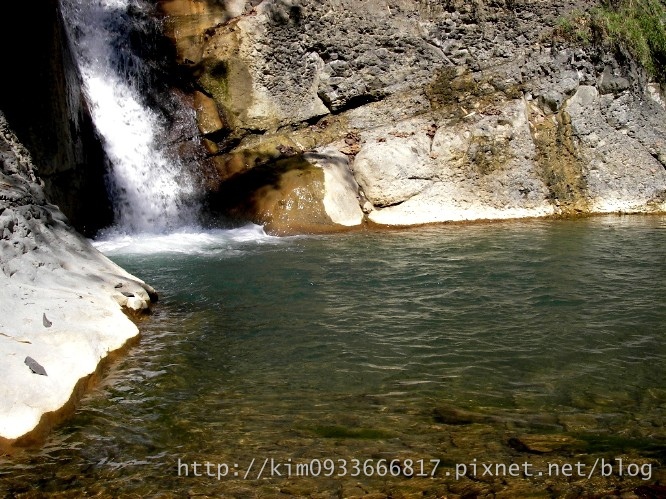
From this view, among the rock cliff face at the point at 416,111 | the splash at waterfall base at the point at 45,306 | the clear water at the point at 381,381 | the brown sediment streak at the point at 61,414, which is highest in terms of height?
the rock cliff face at the point at 416,111

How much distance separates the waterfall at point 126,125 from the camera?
496 inches

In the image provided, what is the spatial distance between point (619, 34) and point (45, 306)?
41.1ft

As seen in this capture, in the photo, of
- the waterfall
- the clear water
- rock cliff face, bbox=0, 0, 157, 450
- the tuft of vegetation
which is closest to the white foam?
the waterfall

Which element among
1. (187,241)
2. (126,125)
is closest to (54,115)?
(187,241)

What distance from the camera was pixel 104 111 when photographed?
509 inches

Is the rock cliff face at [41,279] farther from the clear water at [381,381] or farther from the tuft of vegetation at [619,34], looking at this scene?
the tuft of vegetation at [619,34]

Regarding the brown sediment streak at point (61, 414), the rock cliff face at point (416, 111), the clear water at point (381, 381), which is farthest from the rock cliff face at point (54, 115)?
the brown sediment streak at point (61, 414)

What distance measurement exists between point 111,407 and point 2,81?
612 cm

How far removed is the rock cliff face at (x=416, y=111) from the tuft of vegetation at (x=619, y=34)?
20cm

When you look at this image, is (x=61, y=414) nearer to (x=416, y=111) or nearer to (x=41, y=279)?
(x=41, y=279)

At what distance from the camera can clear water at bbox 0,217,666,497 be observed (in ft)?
11.0

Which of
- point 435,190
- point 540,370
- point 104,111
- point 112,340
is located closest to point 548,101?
point 435,190

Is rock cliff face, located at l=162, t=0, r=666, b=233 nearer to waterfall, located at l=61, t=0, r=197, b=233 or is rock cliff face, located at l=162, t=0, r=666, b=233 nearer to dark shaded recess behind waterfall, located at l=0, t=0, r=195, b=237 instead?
dark shaded recess behind waterfall, located at l=0, t=0, r=195, b=237

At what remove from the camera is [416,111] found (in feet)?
44.2
